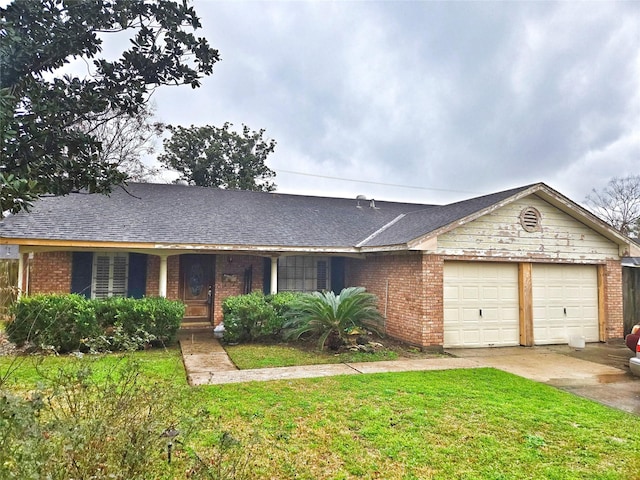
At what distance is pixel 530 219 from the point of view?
31.8 ft

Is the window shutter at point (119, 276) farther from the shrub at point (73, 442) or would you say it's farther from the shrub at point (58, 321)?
the shrub at point (73, 442)

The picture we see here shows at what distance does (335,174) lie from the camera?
28766 mm

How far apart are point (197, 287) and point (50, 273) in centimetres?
387

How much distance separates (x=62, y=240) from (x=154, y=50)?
7522 millimetres

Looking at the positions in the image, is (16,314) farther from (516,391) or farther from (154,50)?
(516,391)

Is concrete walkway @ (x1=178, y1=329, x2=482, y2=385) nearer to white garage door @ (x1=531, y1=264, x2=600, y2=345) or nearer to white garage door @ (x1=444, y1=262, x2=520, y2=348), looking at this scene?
white garage door @ (x1=444, y1=262, x2=520, y2=348)

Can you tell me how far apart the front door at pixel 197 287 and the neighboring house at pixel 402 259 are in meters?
0.03

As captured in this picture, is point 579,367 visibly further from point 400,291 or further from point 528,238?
point 400,291

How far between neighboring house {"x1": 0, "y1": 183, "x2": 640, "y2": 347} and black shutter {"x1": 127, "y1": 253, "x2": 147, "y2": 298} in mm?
31

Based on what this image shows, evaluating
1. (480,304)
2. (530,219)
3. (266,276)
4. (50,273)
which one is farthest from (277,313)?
(530,219)

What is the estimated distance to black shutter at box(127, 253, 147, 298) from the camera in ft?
36.4

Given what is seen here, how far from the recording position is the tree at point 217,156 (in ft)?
82.3

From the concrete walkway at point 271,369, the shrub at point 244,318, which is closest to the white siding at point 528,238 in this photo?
the concrete walkway at point 271,369

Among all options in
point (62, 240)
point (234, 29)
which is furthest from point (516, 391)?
point (62, 240)
